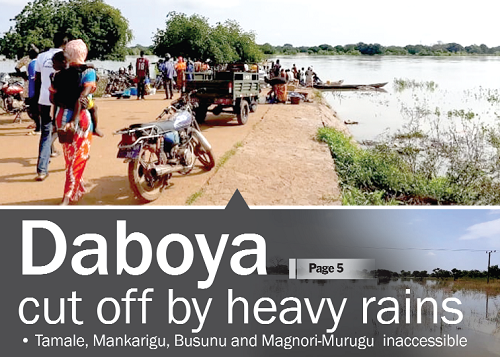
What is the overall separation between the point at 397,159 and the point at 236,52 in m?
18.8

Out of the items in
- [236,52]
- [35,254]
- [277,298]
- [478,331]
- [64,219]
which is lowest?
[478,331]

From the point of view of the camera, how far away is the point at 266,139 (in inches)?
337

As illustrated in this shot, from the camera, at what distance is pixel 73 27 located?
16359 mm

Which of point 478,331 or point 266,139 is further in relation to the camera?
point 266,139

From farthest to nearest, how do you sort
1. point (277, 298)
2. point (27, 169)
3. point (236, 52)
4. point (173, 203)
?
point (236, 52)
point (27, 169)
point (173, 203)
point (277, 298)

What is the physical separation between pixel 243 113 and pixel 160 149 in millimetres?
5143

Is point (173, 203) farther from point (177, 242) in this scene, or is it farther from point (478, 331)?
point (478, 331)

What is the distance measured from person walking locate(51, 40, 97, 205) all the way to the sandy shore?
53cm

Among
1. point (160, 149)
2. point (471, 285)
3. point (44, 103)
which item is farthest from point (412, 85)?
point (471, 285)

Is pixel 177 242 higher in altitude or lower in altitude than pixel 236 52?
lower

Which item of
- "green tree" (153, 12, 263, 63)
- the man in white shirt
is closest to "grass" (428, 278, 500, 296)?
the man in white shirt

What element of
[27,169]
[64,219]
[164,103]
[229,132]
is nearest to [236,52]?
[164,103]

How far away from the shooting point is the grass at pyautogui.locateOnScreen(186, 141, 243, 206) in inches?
205

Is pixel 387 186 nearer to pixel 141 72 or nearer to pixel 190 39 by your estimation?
pixel 141 72
